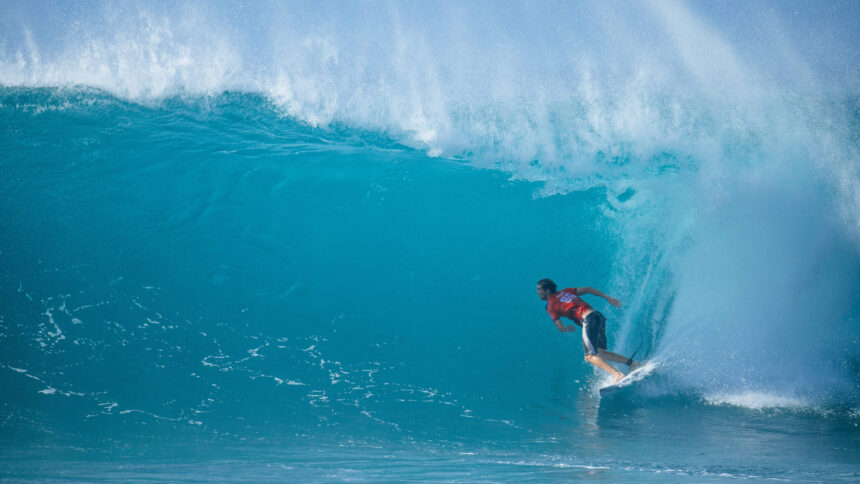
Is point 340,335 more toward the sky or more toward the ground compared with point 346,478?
more toward the sky

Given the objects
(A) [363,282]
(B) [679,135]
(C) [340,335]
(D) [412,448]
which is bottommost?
(D) [412,448]

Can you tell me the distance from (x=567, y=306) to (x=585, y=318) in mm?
203

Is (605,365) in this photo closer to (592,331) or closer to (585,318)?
(592,331)

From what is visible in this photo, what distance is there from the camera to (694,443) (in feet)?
14.9

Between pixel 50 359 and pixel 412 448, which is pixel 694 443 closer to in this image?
pixel 412 448

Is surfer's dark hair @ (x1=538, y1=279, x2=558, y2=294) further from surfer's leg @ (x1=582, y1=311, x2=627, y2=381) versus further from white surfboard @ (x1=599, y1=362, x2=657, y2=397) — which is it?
white surfboard @ (x1=599, y1=362, x2=657, y2=397)

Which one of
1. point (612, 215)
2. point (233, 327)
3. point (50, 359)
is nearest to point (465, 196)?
point (612, 215)

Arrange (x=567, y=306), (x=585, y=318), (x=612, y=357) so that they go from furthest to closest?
(x=612, y=357) → (x=567, y=306) → (x=585, y=318)

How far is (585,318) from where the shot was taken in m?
5.54

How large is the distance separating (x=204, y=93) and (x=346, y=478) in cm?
802

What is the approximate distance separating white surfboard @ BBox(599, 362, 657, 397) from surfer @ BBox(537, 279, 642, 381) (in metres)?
0.07

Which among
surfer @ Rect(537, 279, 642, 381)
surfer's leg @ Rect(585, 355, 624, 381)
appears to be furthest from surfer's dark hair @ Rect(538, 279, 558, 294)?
surfer's leg @ Rect(585, 355, 624, 381)

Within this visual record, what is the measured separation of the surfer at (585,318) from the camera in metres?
5.54

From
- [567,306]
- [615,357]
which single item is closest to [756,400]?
[615,357]
